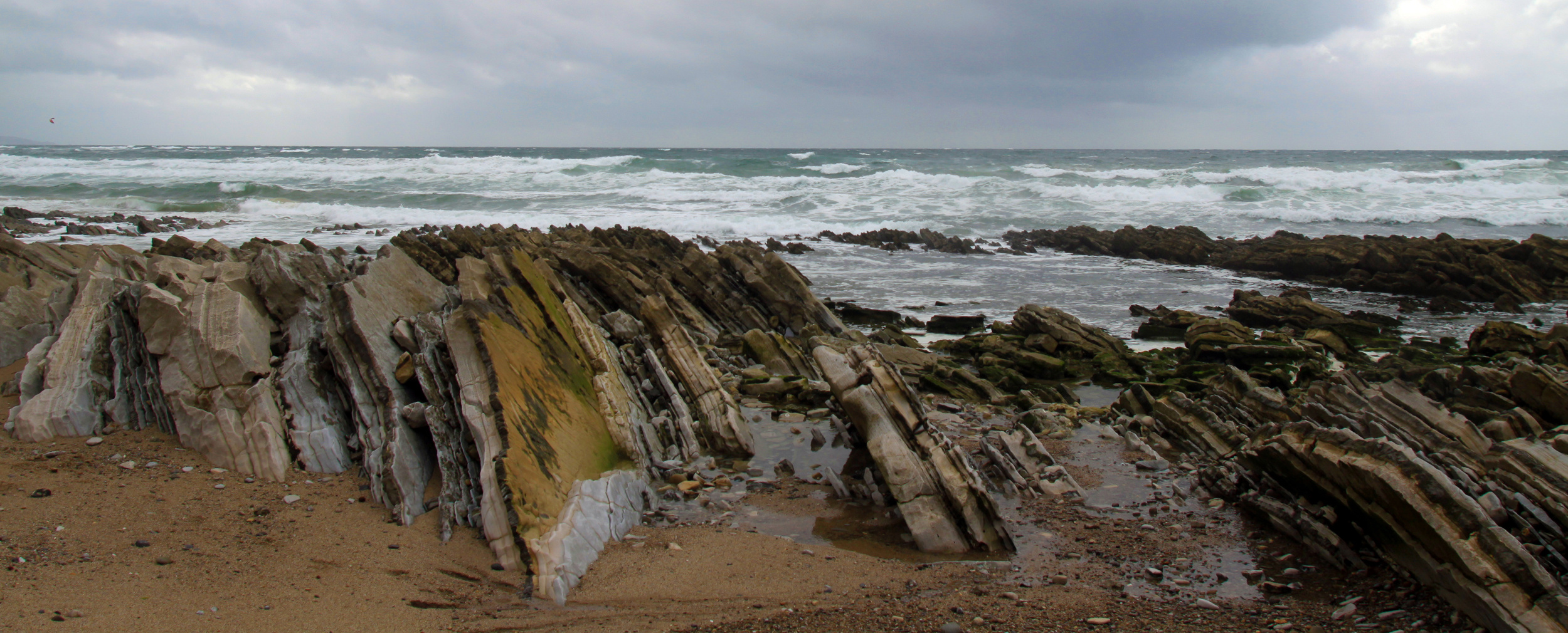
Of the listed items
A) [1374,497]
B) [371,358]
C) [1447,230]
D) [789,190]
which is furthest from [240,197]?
[1447,230]

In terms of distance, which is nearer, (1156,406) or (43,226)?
(1156,406)

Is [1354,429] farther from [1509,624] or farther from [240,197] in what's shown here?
[240,197]

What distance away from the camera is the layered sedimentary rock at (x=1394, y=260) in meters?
17.8

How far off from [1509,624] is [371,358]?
7777 mm

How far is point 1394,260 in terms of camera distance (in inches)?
768

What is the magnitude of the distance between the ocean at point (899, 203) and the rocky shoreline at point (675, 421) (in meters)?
7.20

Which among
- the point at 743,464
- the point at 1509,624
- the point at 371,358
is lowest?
the point at 743,464

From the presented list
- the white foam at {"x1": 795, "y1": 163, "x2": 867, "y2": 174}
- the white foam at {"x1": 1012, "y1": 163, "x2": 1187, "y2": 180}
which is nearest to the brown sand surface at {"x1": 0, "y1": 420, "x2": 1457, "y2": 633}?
the white foam at {"x1": 1012, "y1": 163, "x2": 1187, "y2": 180}

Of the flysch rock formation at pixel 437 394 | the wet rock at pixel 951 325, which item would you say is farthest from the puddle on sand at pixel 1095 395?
the flysch rock formation at pixel 437 394

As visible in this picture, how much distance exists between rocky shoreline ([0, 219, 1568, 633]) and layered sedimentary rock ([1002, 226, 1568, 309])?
8.11 m

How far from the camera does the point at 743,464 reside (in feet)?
24.5

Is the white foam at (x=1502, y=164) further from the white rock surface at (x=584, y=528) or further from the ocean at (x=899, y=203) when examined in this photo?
the white rock surface at (x=584, y=528)

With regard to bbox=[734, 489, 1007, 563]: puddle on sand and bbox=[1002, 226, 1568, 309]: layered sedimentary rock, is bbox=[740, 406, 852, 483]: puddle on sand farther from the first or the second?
bbox=[1002, 226, 1568, 309]: layered sedimentary rock

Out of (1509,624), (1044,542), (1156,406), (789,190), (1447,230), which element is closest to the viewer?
(1509,624)
